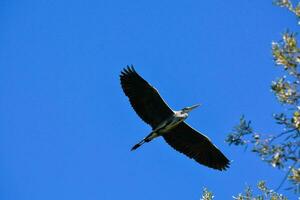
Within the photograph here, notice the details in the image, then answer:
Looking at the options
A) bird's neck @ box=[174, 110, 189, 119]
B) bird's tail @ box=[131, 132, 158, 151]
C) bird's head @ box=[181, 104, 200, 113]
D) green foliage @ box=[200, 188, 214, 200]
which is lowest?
green foliage @ box=[200, 188, 214, 200]

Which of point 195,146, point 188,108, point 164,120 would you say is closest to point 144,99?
point 164,120

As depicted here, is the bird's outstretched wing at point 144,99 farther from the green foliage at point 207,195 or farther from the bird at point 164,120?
the green foliage at point 207,195

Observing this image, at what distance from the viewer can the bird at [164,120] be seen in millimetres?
17859

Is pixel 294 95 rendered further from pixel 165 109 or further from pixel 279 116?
pixel 165 109

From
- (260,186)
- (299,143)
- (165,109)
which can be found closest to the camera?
(299,143)

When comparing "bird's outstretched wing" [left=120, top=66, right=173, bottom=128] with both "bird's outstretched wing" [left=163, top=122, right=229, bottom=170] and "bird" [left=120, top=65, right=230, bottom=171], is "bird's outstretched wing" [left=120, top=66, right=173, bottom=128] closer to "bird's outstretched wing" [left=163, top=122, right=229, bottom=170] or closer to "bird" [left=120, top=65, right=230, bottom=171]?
"bird" [left=120, top=65, right=230, bottom=171]

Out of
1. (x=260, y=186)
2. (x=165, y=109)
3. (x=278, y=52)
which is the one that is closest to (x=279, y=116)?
(x=278, y=52)

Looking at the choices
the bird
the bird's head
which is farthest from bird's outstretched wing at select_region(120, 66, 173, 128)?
the bird's head

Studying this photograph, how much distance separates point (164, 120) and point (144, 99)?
40.1 inches

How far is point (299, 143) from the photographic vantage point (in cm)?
→ 938

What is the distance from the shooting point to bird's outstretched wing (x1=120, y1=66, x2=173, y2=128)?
58.3ft

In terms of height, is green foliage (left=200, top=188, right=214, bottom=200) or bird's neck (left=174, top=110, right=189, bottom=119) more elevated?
bird's neck (left=174, top=110, right=189, bottom=119)

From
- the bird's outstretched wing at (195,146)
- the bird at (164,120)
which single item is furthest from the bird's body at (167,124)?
the bird's outstretched wing at (195,146)

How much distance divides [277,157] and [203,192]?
14.8 ft
